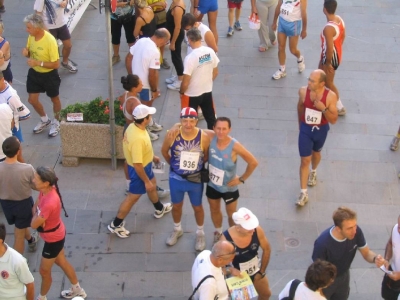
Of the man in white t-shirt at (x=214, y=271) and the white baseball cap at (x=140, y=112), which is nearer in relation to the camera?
the man in white t-shirt at (x=214, y=271)

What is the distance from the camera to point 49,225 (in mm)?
5684

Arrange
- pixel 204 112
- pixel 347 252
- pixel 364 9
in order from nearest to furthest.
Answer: pixel 347 252 < pixel 204 112 < pixel 364 9

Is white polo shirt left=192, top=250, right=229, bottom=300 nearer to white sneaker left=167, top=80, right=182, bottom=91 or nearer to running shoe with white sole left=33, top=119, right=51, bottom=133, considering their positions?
running shoe with white sole left=33, top=119, right=51, bottom=133

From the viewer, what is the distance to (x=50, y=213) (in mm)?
5590

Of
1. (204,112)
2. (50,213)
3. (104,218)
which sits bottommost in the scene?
(104,218)

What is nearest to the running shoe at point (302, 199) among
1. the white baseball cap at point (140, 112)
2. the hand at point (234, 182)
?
the hand at point (234, 182)

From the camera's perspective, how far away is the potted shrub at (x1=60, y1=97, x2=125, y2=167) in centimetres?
792

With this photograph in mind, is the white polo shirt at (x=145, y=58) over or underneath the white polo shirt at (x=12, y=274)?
over

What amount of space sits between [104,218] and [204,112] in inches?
86.0

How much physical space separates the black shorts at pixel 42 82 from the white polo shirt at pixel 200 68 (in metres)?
1.85

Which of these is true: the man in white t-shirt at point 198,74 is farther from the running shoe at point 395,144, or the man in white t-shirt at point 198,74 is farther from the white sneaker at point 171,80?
the running shoe at point 395,144

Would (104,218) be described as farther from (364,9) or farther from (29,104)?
(364,9)

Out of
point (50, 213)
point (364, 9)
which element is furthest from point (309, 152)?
point (364, 9)

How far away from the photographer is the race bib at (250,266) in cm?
540
